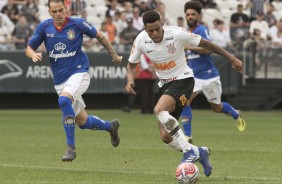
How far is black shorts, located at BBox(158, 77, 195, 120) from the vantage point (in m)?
12.1

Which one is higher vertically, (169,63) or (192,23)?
(169,63)

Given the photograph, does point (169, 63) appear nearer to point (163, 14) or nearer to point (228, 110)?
point (228, 110)

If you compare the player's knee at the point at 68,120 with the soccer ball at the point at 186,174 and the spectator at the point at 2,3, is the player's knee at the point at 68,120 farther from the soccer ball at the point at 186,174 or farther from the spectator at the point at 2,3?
the spectator at the point at 2,3

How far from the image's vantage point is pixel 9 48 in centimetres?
2750

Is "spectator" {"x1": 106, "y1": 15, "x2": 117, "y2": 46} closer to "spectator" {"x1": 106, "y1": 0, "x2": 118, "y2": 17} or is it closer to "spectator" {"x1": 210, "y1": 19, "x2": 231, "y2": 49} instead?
"spectator" {"x1": 106, "y1": 0, "x2": 118, "y2": 17}

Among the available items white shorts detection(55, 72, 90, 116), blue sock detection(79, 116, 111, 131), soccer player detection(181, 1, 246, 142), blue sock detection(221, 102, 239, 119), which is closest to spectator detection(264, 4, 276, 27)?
blue sock detection(221, 102, 239, 119)

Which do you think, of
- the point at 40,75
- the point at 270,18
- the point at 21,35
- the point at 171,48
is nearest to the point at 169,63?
the point at 171,48

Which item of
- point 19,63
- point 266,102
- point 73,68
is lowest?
point 266,102

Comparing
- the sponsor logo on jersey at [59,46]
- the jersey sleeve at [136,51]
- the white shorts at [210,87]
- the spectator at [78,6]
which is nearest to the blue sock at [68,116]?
the sponsor logo on jersey at [59,46]

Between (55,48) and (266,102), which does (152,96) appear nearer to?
(266,102)

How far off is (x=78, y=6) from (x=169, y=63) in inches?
707

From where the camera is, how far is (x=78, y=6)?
29.9 m

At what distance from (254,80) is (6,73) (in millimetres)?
7472

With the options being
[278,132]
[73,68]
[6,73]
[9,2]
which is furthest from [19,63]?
[73,68]
